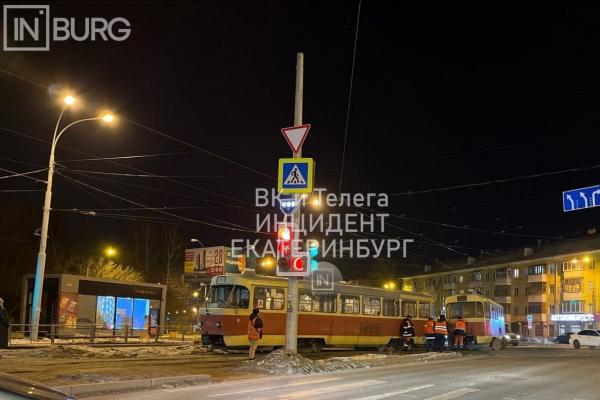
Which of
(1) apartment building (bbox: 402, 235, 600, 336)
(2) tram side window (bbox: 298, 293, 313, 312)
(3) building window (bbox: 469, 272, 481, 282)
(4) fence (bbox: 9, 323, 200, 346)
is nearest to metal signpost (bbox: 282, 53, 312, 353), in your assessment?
(2) tram side window (bbox: 298, 293, 313, 312)

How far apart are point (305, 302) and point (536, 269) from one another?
63.6 metres

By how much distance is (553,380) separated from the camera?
15258 mm

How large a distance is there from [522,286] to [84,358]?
7505cm

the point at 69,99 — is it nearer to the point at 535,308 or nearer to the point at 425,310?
the point at 425,310

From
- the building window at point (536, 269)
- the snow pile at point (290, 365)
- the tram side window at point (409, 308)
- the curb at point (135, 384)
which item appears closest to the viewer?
the curb at point (135, 384)

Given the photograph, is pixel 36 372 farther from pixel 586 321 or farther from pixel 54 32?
pixel 586 321

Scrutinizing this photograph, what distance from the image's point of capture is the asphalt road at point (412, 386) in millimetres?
11617

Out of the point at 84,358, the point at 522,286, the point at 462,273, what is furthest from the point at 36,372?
the point at 462,273

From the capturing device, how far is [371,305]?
29.1 metres

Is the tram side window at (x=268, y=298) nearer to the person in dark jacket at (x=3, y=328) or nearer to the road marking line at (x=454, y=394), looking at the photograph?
the person in dark jacket at (x=3, y=328)

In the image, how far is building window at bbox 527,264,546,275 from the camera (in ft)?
261

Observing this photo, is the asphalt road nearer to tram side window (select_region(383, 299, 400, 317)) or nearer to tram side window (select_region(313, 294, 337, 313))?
tram side window (select_region(313, 294, 337, 313))

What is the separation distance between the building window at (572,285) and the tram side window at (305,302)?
57557mm

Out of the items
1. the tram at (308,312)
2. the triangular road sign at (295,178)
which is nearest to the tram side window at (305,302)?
the tram at (308,312)
